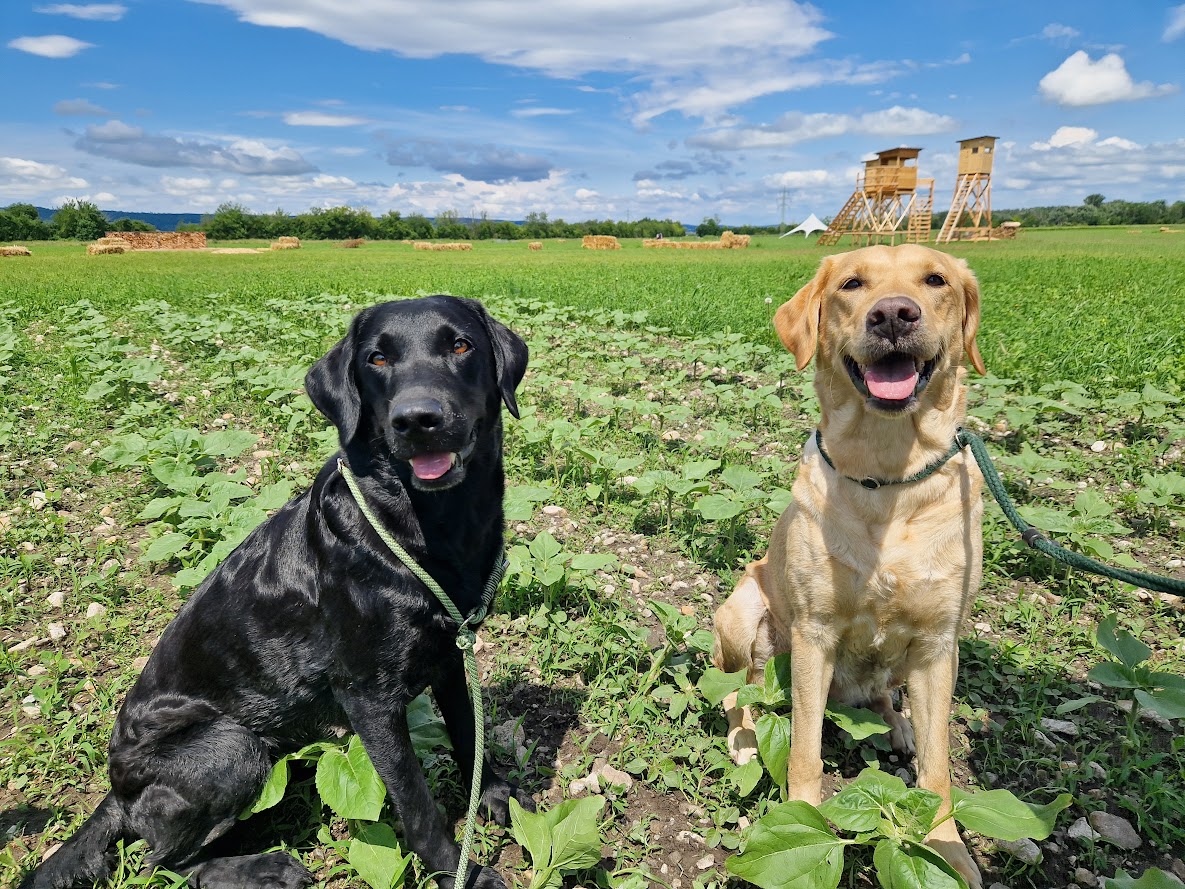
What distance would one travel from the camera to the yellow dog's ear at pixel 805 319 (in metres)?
2.90

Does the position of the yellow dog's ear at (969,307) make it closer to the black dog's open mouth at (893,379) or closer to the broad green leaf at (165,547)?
the black dog's open mouth at (893,379)

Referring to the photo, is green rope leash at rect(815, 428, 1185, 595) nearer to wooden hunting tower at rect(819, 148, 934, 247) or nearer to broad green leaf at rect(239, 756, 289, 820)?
broad green leaf at rect(239, 756, 289, 820)

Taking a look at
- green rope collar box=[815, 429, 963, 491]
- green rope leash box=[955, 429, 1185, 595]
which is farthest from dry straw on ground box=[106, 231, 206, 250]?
green rope leash box=[955, 429, 1185, 595]

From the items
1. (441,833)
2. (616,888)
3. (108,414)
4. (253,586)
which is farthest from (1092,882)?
(108,414)

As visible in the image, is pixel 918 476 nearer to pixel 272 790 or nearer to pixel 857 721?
pixel 857 721

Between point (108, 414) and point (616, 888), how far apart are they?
287 inches

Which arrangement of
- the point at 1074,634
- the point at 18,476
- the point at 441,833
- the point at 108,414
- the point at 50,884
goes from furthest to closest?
the point at 108,414 < the point at 18,476 < the point at 1074,634 < the point at 441,833 < the point at 50,884

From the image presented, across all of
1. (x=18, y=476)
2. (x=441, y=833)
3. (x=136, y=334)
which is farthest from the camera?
(x=136, y=334)

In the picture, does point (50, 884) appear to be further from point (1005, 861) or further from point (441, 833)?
point (1005, 861)

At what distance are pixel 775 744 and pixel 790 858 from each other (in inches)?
26.3

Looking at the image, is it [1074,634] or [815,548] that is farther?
[1074,634]

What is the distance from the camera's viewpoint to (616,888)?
2387mm

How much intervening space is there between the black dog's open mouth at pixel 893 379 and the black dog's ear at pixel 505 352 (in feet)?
4.48

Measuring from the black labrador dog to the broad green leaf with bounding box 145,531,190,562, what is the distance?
154 centimetres
